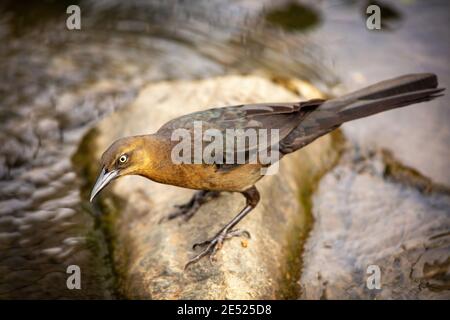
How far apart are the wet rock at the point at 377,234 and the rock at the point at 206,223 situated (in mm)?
158

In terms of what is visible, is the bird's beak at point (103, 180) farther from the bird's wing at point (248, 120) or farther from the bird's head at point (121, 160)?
the bird's wing at point (248, 120)

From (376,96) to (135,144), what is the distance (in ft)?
5.80

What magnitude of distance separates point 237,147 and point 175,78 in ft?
9.36

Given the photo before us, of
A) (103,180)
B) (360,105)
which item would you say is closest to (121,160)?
(103,180)

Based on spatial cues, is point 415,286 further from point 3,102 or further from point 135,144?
point 3,102

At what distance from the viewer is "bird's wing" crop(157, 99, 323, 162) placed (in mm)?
4297

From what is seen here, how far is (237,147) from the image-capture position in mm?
4262

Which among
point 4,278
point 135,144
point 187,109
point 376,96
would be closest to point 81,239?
point 4,278
